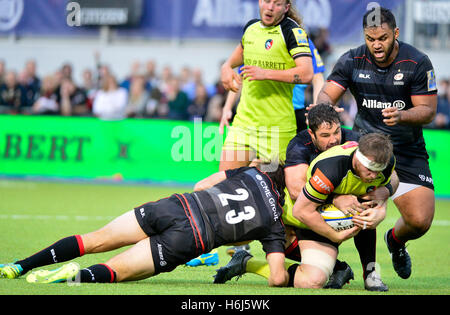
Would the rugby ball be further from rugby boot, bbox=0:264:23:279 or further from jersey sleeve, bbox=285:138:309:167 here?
rugby boot, bbox=0:264:23:279

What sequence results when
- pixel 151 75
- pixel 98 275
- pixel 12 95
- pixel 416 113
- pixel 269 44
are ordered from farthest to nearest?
pixel 151 75 < pixel 12 95 < pixel 269 44 < pixel 416 113 < pixel 98 275

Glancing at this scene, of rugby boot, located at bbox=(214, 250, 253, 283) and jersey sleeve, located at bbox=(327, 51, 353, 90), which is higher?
jersey sleeve, located at bbox=(327, 51, 353, 90)

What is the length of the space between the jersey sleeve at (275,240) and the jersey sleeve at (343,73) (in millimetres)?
1751

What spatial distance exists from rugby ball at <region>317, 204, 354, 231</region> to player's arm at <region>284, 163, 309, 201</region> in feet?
1.03

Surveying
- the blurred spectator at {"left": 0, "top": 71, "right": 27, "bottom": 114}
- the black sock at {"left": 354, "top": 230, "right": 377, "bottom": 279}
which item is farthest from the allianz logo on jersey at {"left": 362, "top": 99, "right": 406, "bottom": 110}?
the blurred spectator at {"left": 0, "top": 71, "right": 27, "bottom": 114}

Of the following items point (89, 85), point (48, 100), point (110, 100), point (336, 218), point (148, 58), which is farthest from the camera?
point (148, 58)

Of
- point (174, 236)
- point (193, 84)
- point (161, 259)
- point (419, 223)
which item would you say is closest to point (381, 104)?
point (419, 223)

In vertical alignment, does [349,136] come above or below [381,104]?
below

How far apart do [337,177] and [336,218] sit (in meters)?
0.41

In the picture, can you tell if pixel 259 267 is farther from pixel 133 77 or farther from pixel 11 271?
pixel 133 77

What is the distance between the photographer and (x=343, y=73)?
6.64 metres

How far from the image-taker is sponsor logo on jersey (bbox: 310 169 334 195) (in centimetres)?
541

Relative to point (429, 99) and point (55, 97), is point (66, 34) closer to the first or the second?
point (55, 97)
